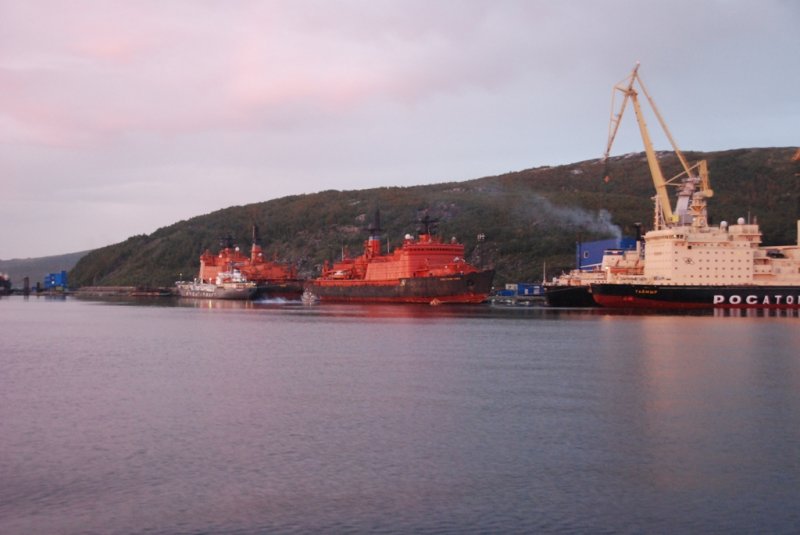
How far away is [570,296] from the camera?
267 ft

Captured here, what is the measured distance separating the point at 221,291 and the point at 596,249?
169 ft

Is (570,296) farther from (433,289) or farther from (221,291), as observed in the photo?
(221,291)

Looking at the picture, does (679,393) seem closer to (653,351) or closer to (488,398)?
(488,398)

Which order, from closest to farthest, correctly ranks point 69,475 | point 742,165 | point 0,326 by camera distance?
point 69,475
point 0,326
point 742,165

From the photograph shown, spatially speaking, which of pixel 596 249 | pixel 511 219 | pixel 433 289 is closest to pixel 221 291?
pixel 433 289

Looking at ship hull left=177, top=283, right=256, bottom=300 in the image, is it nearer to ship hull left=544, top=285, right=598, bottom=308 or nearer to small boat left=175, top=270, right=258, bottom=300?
small boat left=175, top=270, right=258, bottom=300

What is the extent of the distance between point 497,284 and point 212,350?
9139 cm

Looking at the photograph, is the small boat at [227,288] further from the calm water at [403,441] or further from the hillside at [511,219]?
the calm water at [403,441]

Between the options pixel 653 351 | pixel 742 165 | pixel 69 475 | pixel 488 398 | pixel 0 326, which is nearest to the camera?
pixel 69 475

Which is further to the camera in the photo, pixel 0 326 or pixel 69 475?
pixel 0 326

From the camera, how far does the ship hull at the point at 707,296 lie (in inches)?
2785

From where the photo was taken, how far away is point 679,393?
84.1 feet

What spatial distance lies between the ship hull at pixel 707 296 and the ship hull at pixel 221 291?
57.5 m

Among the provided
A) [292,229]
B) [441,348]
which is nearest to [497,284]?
[292,229]
